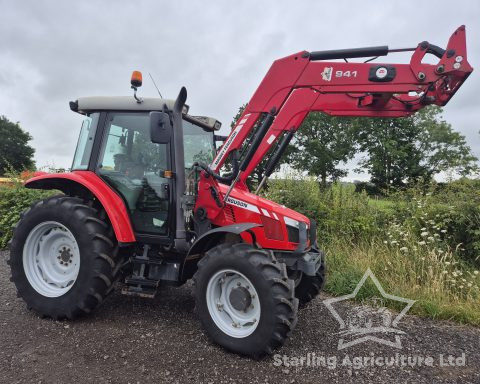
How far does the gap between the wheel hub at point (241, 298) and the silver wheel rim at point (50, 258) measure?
181cm

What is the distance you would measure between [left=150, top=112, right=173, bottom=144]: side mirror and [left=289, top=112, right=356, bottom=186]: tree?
33850 millimetres

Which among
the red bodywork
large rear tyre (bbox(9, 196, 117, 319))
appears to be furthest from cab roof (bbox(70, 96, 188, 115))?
large rear tyre (bbox(9, 196, 117, 319))

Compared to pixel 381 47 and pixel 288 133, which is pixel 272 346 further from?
pixel 381 47

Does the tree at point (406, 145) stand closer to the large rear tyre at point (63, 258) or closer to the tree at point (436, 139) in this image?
the tree at point (436, 139)

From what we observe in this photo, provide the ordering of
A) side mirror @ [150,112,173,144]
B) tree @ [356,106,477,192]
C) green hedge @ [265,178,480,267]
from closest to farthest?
1. side mirror @ [150,112,173,144]
2. green hedge @ [265,178,480,267]
3. tree @ [356,106,477,192]

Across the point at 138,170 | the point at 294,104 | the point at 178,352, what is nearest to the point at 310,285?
the point at 178,352

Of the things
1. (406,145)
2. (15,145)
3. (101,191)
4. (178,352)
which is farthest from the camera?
(15,145)

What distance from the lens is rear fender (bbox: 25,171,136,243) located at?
11.8ft

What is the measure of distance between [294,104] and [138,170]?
186cm

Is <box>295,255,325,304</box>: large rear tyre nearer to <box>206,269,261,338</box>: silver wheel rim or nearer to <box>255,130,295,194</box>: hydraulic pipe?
<box>206,269,261,338</box>: silver wheel rim

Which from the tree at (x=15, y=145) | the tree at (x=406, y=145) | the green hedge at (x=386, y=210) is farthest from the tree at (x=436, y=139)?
the tree at (x=15, y=145)

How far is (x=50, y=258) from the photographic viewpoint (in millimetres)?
3908

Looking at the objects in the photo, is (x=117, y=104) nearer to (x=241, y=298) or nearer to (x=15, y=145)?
(x=241, y=298)

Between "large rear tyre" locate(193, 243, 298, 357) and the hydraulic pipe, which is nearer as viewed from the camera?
"large rear tyre" locate(193, 243, 298, 357)
